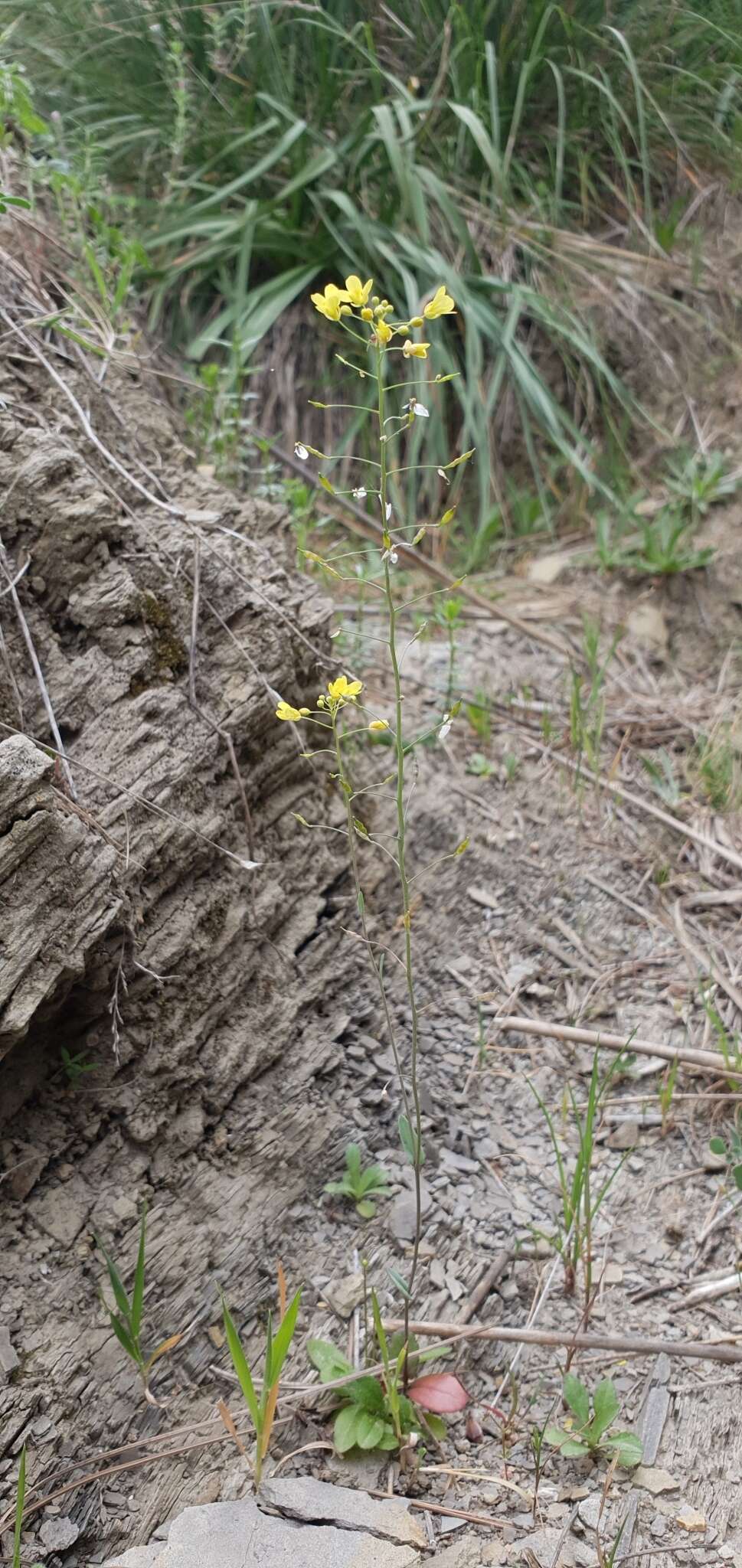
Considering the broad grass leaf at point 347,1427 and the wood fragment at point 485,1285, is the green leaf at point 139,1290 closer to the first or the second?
the broad grass leaf at point 347,1427

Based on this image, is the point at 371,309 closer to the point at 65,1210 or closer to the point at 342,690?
the point at 342,690

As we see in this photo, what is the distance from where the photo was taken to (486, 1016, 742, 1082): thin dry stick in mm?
2277

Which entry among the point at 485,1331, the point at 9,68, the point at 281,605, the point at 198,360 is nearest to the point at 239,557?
the point at 281,605

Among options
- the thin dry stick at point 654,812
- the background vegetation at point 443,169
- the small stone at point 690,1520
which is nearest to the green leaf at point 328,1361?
the small stone at point 690,1520

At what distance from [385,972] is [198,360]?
7.32 ft

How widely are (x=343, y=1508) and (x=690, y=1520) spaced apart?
19.1 inches

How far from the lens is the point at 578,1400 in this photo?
1.69 meters

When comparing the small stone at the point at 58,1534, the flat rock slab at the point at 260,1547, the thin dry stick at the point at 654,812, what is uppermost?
the small stone at the point at 58,1534

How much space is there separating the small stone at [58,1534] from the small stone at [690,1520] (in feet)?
2.69

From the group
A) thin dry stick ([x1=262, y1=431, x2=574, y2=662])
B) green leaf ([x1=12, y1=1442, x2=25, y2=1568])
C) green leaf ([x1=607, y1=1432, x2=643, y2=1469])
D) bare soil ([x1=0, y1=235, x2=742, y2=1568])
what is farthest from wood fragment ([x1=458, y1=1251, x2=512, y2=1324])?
thin dry stick ([x1=262, y1=431, x2=574, y2=662])

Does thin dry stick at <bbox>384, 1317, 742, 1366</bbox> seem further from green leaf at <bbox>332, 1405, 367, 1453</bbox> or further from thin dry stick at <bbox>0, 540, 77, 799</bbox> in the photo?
thin dry stick at <bbox>0, 540, 77, 799</bbox>

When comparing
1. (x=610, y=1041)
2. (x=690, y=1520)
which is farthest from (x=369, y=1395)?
(x=610, y=1041)

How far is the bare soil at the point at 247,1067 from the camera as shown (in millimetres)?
1633

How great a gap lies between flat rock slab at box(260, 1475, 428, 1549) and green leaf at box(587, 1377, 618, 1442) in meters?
0.29
